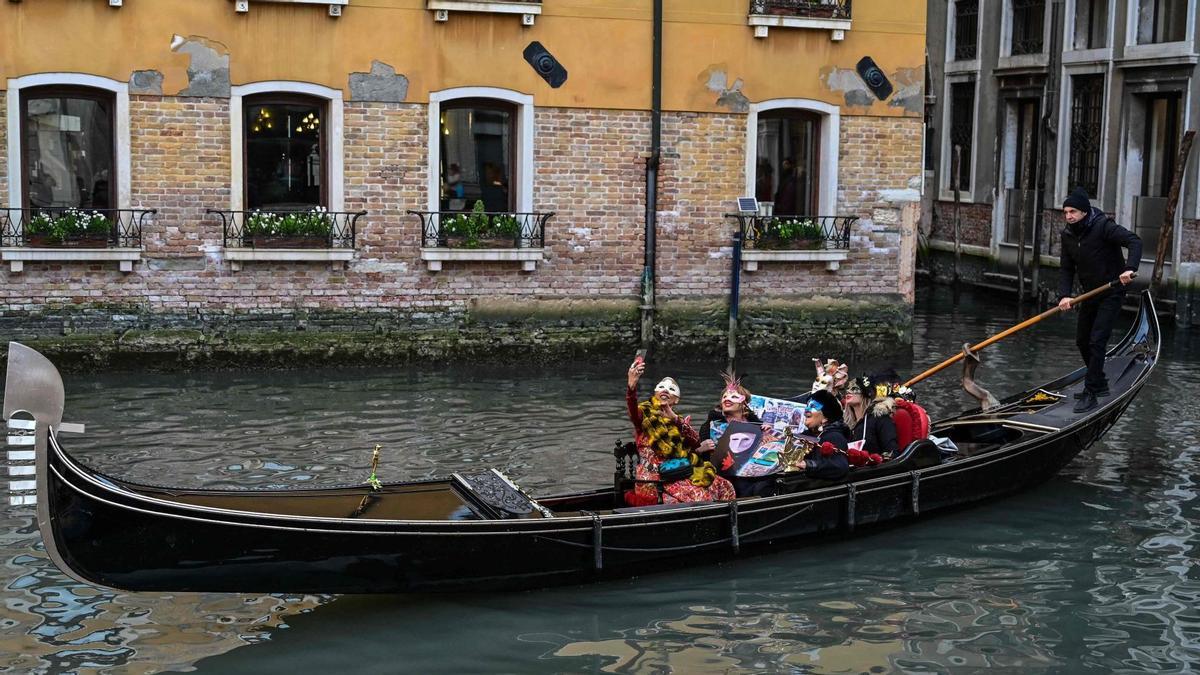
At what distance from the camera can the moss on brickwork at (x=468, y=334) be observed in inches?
430

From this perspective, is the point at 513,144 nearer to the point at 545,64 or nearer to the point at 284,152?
the point at 545,64

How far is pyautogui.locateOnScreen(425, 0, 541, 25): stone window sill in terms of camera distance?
11211mm

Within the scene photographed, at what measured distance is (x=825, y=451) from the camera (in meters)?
6.98

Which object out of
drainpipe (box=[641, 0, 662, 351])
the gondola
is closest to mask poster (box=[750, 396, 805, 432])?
the gondola

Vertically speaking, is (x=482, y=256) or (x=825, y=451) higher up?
(x=482, y=256)

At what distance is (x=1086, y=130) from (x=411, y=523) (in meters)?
13.5

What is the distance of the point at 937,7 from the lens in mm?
21188

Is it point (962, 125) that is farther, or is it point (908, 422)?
point (962, 125)

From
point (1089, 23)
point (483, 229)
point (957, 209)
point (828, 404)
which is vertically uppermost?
point (1089, 23)

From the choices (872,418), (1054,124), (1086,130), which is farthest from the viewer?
(1054,124)

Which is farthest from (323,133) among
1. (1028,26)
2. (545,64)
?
(1028,26)

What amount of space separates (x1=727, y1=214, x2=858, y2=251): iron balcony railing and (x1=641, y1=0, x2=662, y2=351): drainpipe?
2.22 feet

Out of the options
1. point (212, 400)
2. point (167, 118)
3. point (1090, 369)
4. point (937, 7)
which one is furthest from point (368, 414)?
point (937, 7)

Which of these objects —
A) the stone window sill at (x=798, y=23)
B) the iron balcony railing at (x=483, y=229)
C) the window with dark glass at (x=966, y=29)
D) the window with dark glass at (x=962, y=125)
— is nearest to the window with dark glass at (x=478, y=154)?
the iron balcony railing at (x=483, y=229)
